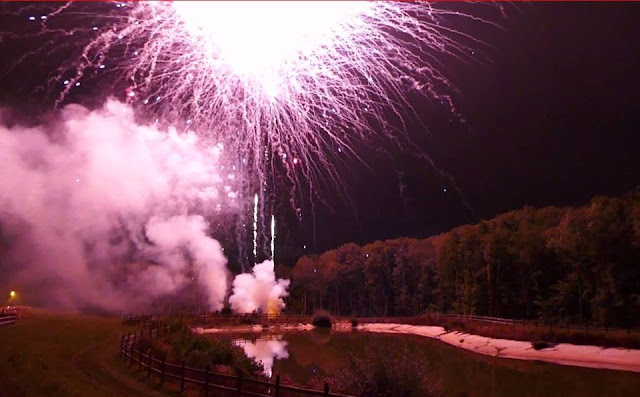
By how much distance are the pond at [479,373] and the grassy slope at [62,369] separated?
18.6ft

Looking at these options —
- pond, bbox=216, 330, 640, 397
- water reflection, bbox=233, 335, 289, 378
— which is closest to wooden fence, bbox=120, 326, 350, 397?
pond, bbox=216, 330, 640, 397

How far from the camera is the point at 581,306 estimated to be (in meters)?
49.7

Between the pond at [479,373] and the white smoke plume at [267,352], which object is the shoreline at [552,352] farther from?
the white smoke plume at [267,352]

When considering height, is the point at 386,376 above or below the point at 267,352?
above

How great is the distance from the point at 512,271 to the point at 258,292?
4199cm

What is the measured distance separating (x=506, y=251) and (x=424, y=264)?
1024 inches

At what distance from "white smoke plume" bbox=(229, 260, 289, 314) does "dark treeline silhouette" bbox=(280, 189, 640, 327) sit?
14344mm

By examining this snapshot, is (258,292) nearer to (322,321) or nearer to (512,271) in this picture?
(322,321)

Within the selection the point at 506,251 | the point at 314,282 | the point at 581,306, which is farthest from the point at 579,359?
the point at 314,282

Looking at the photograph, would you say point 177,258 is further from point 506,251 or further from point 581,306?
point 581,306

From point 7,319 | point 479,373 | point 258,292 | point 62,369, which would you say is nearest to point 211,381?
point 62,369

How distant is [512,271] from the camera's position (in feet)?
204

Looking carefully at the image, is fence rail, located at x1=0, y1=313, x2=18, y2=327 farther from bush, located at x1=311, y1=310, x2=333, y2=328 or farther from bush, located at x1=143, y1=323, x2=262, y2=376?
bush, located at x1=311, y1=310, x2=333, y2=328

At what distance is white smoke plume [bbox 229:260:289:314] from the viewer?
8506 centimetres
